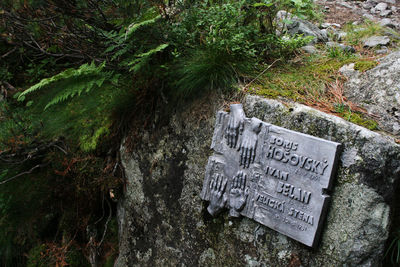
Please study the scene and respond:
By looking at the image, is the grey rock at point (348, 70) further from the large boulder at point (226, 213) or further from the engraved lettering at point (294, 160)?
the engraved lettering at point (294, 160)

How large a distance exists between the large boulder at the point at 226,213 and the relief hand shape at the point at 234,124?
78mm

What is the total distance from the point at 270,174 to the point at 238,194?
0.33 meters

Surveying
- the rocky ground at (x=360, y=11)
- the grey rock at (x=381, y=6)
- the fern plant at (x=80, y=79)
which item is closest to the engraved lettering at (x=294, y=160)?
the fern plant at (x=80, y=79)

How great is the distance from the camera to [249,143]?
2.47m

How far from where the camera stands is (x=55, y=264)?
12.4ft

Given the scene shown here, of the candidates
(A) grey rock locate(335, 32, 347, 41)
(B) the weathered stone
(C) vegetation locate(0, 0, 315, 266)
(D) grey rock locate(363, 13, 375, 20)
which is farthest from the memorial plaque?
(B) the weathered stone

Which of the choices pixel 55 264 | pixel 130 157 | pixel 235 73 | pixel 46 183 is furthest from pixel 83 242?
pixel 235 73

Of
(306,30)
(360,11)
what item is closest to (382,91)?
(306,30)

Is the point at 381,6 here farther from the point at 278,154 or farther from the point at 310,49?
the point at 278,154

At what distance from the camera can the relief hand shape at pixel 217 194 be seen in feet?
8.66

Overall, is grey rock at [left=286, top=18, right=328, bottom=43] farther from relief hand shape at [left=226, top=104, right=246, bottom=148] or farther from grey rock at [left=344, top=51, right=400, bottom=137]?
relief hand shape at [left=226, top=104, right=246, bottom=148]

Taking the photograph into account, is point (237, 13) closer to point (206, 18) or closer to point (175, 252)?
point (206, 18)

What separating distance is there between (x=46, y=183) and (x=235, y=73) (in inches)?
107

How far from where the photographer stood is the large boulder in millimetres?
1950
